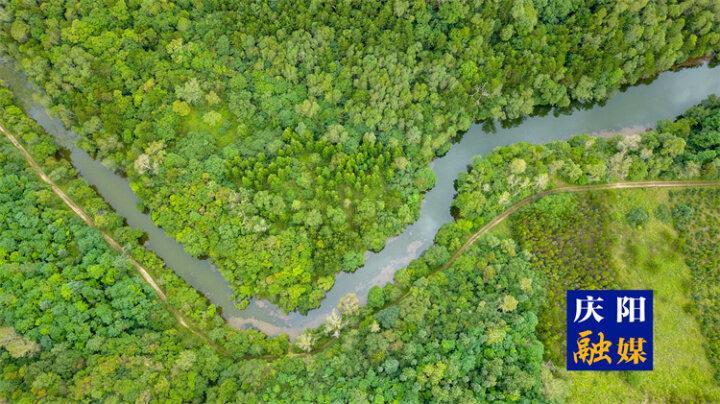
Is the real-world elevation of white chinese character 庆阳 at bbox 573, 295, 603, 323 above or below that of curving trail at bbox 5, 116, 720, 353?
below

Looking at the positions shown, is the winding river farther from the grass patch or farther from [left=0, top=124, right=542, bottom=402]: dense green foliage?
the grass patch

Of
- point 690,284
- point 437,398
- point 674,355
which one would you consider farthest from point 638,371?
point 437,398

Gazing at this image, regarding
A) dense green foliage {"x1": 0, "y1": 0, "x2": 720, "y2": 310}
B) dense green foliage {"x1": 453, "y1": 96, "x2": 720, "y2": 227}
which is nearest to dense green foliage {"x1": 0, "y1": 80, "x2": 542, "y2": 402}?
dense green foliage {"x1": 453, "y1": 96, "x2": 720, "y2": 227}

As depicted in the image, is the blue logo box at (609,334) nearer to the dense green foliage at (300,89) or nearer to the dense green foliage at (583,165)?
the dense green foliage at (583,165)

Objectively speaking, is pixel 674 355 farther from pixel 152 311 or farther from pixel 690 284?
pixel 152 311

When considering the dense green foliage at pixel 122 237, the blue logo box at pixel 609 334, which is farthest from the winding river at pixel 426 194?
the blue logo box at pixel 609 334

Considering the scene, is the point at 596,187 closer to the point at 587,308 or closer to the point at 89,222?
the point at 587,308
